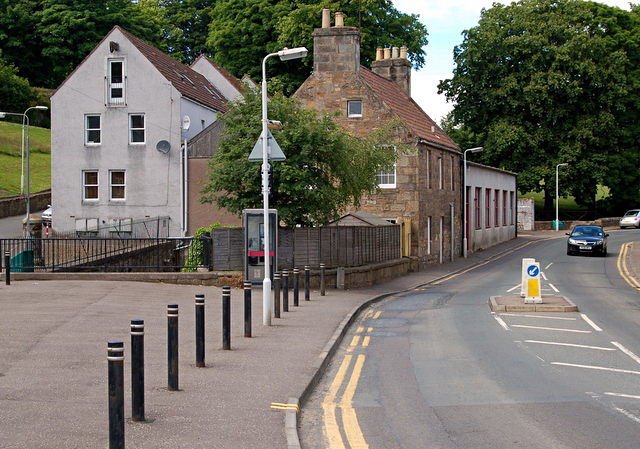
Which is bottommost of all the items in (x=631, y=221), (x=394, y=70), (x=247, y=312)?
(x=247, y=312)

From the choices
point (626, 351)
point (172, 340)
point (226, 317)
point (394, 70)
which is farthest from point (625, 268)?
point (172, 340)

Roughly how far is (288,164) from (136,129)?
19109 millimetres

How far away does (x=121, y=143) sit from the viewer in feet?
137

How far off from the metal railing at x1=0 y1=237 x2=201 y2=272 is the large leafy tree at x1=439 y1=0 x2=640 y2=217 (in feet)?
134

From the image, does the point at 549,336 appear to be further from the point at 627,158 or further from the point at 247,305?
the point at 627,158

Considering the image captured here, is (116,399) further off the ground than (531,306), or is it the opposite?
(116,399)

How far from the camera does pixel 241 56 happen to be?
6275cm

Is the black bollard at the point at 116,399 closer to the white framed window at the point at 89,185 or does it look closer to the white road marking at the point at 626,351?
the white road marking at the point at 626,351

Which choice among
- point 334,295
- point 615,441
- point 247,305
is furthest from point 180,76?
point 615,441

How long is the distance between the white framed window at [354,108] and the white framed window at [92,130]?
43.9 feet

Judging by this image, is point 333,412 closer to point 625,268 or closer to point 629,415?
point 629,415

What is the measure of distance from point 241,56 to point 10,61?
26.9 m

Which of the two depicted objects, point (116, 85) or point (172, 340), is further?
point (116, 85)

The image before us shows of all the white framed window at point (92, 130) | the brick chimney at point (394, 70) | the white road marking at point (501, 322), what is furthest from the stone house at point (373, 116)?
the white road marking at point (501, 322)
